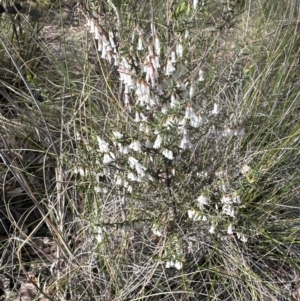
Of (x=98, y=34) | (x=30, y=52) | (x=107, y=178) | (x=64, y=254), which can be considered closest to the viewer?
(x=98, y=34)

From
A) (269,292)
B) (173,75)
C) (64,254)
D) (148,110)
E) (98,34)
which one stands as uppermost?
(98,34)

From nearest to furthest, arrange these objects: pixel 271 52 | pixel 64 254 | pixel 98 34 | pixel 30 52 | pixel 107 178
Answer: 1. pixel 98 34
2. pixel 64 254
3. pixel 107 178
4. pixel 271 52
5. pixel 30 52

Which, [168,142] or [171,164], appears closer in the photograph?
[168,142]

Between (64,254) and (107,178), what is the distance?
421 millimetres

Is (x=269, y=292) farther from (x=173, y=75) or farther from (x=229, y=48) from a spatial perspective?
(x=229, y=48)

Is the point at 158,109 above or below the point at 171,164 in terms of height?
above

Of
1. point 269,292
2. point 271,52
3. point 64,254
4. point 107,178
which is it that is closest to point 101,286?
point 64,254

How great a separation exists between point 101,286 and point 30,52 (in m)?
1.50

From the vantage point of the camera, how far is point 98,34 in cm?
168

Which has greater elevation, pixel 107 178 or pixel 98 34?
pixel 98 34

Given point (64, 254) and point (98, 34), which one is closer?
point (98, 34)

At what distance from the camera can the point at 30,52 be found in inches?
116

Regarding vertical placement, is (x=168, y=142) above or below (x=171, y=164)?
above

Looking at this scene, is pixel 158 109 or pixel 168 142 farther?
pixel 158 109
